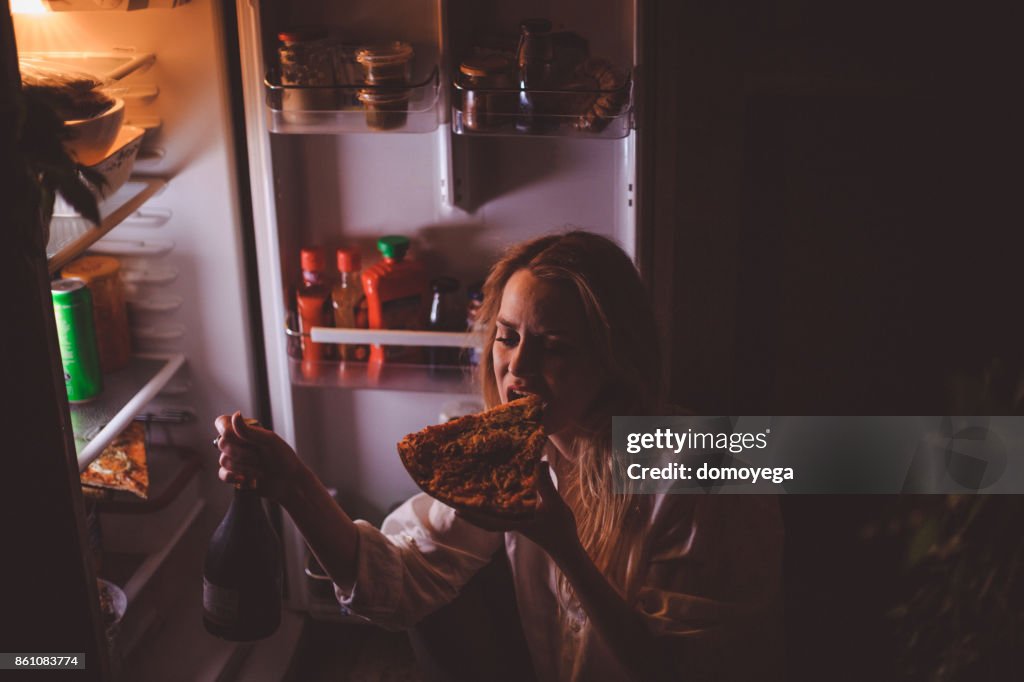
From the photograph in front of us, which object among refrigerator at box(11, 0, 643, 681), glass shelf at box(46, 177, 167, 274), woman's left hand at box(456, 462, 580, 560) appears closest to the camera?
woman's left hand at box(456, 462, 580, 560)

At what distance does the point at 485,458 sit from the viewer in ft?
4.43

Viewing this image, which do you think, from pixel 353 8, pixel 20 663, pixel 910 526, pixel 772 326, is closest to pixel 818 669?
pixel 910 526

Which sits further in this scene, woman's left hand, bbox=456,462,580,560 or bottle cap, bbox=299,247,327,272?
bottle cap, bbox=299,247,327,272

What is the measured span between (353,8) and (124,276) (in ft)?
2.18

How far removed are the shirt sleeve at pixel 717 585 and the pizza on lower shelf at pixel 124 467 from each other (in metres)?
0.97

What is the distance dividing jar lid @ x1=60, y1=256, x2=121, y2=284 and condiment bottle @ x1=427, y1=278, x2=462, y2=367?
576mm

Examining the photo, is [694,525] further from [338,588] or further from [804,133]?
[804,133]

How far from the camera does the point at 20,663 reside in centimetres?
126

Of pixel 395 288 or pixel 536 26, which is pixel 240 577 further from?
pixel 536 26

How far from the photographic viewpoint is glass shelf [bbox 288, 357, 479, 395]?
6.25 feet

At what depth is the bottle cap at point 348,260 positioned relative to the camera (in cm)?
187

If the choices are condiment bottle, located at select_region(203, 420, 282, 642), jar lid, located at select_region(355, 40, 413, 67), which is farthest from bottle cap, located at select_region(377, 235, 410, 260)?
condiment bottle, located at select_region(203, 420, 282, 642)

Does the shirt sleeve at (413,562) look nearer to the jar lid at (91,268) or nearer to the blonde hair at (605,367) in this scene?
the blonde hair at (605,367)

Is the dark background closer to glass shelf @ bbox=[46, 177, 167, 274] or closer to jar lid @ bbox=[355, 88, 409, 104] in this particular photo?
jar lid @ bbox=[355, 88, 409, 104]
